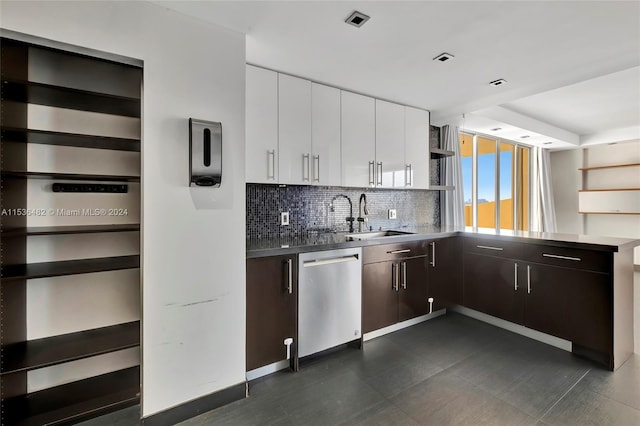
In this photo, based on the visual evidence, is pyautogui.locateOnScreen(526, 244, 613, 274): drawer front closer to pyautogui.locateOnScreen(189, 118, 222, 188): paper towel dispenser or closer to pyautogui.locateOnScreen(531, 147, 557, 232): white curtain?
pyautogui.locateOnScreen(189, 118, 222, 188): paper towel dispenser

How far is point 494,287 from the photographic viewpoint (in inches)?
118

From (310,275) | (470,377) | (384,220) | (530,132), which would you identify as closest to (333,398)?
(310,275)

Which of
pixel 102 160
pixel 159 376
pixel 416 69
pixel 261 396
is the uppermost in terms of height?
pixel 416 69

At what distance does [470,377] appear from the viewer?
7.11 feet

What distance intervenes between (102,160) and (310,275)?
5.25ft

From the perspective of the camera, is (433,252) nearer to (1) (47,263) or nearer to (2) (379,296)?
(2) (379,296)

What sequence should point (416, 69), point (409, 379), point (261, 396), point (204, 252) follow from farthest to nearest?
1. point (416, 69)
2. point (409, 379)
3. point (261, 396)
4. point (204, 252)

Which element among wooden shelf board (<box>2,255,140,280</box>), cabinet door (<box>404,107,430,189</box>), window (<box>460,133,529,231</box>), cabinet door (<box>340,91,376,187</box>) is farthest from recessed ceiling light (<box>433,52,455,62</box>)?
wooden shelf board (<box>2,255,140,280</box>)

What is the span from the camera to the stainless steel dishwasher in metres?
2.28

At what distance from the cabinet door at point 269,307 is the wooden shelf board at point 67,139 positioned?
1.06 meters

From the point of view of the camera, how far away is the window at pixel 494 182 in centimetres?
472

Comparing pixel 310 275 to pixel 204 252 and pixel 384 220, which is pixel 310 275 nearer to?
pixel 204 252

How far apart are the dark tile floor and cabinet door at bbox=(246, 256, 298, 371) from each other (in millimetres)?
219

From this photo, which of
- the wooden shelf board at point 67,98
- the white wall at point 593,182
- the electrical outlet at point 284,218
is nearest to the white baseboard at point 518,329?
the electrical outlet at point 284,218
